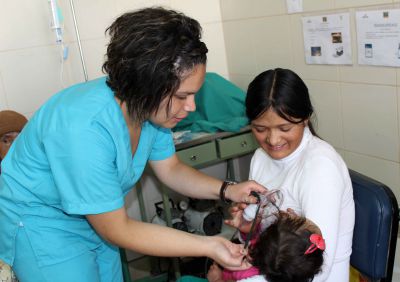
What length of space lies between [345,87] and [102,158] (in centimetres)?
134

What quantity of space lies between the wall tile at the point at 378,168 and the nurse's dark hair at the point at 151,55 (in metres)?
1.19

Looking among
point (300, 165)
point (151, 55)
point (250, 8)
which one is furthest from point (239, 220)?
point (250, 8)

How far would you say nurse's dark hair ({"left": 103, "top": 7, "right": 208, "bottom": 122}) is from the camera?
108 centimetres

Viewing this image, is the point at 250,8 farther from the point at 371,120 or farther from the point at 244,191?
the point at 244,191

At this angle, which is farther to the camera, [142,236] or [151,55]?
[142,236]

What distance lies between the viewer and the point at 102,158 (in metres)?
1.15

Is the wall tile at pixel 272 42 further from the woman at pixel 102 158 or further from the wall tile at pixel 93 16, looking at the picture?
the woman at pixel 102 158

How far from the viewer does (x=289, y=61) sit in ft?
8.02

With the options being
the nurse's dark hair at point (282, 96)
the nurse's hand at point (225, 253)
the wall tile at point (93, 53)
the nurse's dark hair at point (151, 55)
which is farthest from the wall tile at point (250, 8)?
the nurse's hand at point (225, 253)

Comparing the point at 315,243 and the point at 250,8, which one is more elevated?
the point at 250,8

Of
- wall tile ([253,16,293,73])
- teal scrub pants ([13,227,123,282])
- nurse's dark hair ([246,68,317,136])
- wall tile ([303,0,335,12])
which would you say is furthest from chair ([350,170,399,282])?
wall tile ([253,16,293,73])

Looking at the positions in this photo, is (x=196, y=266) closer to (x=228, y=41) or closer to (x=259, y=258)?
(x=228, y=41)

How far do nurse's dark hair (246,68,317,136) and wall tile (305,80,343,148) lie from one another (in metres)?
0.71

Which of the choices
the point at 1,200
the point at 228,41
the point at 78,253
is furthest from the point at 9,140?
the point at 228,41
